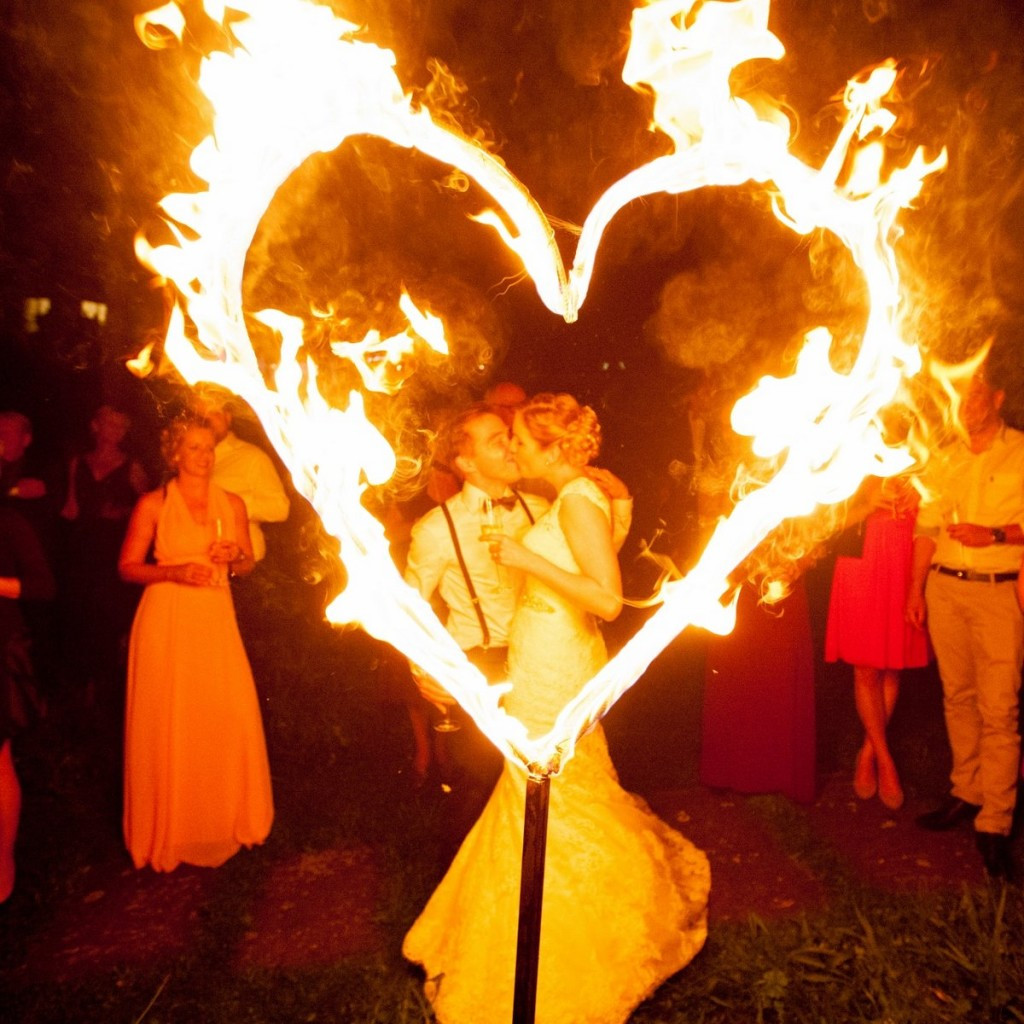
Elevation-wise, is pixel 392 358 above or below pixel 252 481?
above

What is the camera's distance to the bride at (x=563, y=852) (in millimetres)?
3730

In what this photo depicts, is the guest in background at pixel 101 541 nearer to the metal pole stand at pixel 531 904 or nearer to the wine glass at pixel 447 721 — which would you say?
the wine glass at pixel 447 721

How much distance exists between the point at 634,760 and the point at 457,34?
21.6 feet

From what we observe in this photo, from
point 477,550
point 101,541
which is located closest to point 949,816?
point 477,550

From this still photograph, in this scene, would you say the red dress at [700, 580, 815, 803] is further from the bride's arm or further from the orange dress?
the orange dress

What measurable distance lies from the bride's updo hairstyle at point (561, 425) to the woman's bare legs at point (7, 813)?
315 cm

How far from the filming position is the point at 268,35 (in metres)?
3.46

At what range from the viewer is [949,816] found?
5457 millimetres

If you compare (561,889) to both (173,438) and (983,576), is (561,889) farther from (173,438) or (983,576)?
(173,438)

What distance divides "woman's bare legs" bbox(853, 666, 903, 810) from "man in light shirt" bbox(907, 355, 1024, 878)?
1.05ft

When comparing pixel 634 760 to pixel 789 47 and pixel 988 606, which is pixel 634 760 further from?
pixel 789 47

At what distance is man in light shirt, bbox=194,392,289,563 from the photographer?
20.8ft

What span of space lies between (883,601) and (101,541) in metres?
5.41

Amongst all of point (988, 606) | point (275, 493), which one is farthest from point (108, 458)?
point (988, 606)
